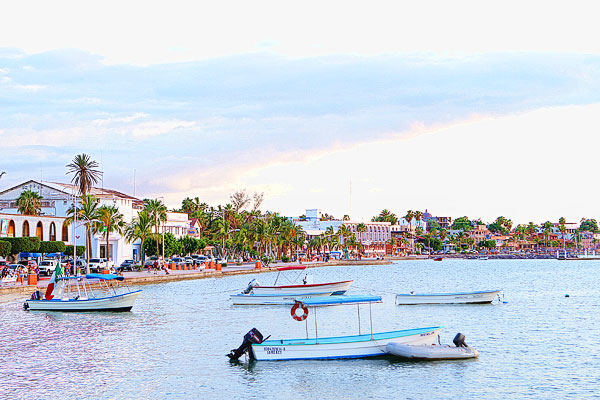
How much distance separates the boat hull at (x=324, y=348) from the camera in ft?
104

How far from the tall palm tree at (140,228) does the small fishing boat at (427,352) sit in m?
79.9

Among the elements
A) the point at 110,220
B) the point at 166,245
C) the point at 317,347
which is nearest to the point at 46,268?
the point at 110,220

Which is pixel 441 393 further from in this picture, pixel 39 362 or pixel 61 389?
pixel 39 362

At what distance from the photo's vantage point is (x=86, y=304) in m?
50.2

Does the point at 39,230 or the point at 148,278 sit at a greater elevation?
the point at 39,230

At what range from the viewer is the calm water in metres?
27.2

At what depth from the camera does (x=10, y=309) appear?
51250mm

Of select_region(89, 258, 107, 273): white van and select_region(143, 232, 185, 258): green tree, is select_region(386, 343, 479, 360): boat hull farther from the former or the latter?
select_region(143, 232, 185, 258): green tree

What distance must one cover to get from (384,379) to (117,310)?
91.3 feet

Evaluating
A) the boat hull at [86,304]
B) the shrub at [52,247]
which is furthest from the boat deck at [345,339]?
the shrub at [52,247]

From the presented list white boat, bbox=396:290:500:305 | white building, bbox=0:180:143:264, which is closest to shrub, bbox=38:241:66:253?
white building, bbox=0:180:143:264

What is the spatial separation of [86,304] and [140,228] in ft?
192

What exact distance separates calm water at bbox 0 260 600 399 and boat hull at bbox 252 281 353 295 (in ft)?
12.7

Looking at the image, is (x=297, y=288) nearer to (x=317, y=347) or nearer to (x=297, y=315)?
(x=297, y=315)
